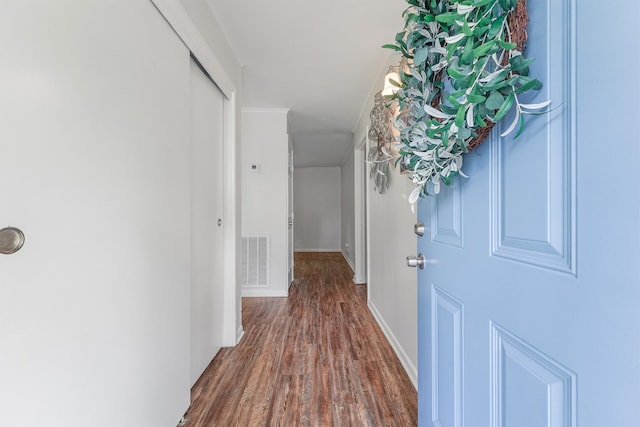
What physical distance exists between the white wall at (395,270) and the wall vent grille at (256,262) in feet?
4.28

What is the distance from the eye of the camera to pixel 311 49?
210 centimetres

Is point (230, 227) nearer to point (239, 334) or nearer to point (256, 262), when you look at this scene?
point (239, 334)

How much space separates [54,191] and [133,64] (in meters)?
0.57

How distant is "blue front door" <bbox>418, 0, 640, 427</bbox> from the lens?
13.6 inches

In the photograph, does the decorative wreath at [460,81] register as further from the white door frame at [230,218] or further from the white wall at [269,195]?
the white wall at [269,195]

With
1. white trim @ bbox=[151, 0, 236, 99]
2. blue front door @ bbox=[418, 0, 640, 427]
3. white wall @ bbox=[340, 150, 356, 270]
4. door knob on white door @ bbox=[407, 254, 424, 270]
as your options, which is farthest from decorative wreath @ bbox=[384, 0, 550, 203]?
white wall @ bbox=[340, 150, 356, 270]

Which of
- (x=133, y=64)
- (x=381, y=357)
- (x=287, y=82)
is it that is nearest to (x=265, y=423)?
(x=381, y=357)

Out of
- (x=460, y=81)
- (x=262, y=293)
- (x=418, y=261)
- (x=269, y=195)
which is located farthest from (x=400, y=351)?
Result: (x=269, y=195)

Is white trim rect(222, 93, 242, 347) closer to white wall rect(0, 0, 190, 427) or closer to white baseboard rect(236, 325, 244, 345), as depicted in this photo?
white baseboard rect(236, 325, 244, 345)

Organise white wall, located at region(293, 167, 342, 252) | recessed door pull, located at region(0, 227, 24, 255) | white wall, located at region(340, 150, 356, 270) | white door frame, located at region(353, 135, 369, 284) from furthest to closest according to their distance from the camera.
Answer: white wall, located at region(293, 167, 342, 252), white wall, located at region(340, 150, 356, 270), white door frame, located at region(353, 135, 369, 284), recessed door pull, located at region(0, 227, 24, 255)

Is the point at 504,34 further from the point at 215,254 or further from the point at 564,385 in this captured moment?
the point at 215,254

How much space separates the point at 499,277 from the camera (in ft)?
1.92

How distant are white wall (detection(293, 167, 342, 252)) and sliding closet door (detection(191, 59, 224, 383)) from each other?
5481 millimetres

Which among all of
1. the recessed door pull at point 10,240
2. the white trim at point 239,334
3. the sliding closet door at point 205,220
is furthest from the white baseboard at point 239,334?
the recessed door pull at point 10,240
